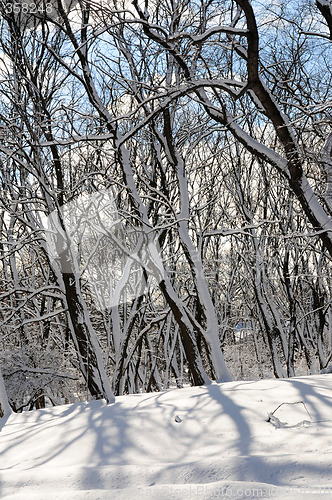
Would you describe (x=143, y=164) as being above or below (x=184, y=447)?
above

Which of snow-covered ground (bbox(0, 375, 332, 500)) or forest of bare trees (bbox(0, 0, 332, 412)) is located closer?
snow-covered ground (bbox(0, 375, 332, 500))

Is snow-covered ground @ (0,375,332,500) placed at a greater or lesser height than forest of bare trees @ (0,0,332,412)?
lesser

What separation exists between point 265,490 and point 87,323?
14.4 ft

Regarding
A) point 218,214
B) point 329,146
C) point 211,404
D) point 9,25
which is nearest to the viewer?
point 211,404

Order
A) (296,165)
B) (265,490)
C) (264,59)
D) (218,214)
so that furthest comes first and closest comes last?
1. (218,214)
2. (264,59)
3. (296,165)
4. (265,490)

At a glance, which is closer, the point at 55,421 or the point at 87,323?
the point at 55,421

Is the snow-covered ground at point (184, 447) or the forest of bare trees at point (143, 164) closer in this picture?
the snow-covered ground at point (184, 447)

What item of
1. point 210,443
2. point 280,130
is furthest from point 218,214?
point 210,443

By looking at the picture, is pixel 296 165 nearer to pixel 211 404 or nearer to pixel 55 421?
pixel 211 404

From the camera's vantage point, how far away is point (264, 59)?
9086 millimetres

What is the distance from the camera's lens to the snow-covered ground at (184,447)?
9.24ft

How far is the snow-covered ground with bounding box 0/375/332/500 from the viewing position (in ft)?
9.24

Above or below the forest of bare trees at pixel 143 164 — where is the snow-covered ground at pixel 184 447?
below

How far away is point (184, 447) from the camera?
12.2 feet
